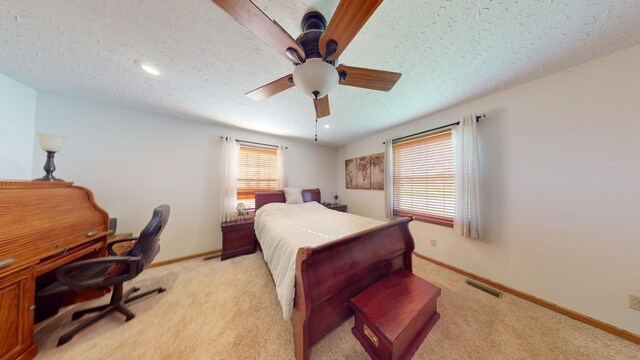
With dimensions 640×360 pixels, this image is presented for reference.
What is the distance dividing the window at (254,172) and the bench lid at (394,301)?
2564 mm

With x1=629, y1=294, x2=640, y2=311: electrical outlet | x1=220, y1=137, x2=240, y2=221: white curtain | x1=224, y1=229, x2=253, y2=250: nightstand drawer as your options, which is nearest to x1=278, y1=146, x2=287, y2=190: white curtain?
x1=220, y1=137, x2=240, y2=221: white curtain

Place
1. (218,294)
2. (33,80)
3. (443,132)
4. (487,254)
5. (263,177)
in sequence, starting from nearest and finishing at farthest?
1. (33,80)
2. (218,294)
3. (487,254)
4. (443,132)
5. (263,177)

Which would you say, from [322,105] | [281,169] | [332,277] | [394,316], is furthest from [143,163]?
[394,316]

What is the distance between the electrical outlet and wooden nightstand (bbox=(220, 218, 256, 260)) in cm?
398

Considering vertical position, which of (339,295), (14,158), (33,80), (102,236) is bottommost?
(339,295)

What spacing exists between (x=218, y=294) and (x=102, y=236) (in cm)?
138

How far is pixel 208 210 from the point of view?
287 centimetres

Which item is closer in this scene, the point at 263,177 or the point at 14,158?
the point at 14,158

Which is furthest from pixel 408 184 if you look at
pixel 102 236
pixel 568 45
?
pixel 102 236

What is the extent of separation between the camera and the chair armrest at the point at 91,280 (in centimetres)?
124

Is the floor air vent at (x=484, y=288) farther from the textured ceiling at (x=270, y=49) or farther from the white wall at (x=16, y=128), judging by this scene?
the white wall at (x=16, y=128)

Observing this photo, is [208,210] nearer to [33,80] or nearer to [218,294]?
[218,294]

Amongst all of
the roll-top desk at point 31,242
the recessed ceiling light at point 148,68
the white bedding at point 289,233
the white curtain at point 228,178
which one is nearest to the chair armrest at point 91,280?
the roll-top desk at point 31,242

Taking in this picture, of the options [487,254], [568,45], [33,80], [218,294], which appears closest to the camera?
[568,45]
